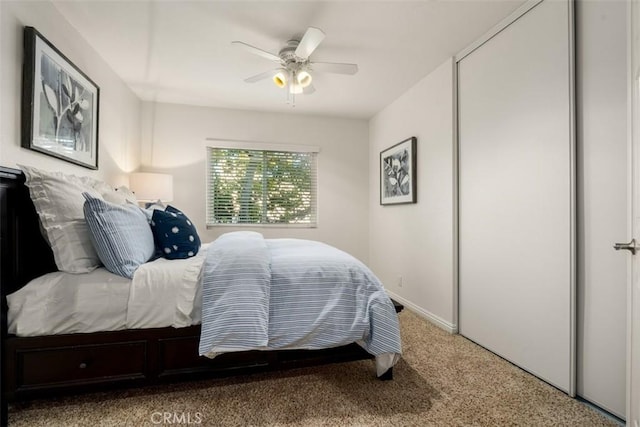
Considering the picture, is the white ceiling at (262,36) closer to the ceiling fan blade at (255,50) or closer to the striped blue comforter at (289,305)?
the ceiling fan blade at (255,50)

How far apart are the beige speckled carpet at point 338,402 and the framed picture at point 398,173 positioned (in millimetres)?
1825

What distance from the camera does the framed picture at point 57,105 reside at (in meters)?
1.73

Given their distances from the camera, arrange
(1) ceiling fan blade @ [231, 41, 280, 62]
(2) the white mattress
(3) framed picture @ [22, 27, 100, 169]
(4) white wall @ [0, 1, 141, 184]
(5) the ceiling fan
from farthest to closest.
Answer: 1. (5) the ceiling fan
2. (1) ceiling fan blade @ [231, 41, 280, 62]
3. (3) framed picture @ [22, 27, 100, 169]
4. (4) white wall @ [0, 1, 141, 184]
5. (2) the white mattress

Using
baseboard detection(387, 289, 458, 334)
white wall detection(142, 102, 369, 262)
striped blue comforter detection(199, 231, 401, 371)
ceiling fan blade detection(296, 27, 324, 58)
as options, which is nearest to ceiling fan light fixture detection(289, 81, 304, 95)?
ceiling fan blade detection(296, 27, 324, 58)

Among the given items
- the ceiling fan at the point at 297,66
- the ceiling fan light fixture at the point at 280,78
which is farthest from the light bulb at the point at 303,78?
the ceiling fan light fixture at the point at 280,78

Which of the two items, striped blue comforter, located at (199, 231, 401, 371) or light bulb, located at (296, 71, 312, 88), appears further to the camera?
light bulb, located at (296, 71, 312, 88)

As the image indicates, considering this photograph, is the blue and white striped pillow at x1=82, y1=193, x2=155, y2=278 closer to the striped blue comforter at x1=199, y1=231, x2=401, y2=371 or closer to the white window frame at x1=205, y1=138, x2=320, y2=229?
the striped blue comforter at x1=199, y1=231, x2=401, y2=371

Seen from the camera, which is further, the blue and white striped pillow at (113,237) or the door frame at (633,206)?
the blue and white striped pillow at (113,237)

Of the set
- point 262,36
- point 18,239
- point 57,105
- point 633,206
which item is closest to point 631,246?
point 633,206

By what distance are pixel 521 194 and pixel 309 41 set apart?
1.76 meters

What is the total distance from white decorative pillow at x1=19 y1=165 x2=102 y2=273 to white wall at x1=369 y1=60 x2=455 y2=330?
2.60m

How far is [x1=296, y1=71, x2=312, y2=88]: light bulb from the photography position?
2.41 meters

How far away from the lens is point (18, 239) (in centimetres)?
148

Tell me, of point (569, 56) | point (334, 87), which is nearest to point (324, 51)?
point (334, 87)
